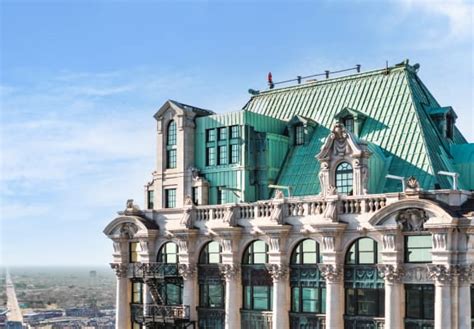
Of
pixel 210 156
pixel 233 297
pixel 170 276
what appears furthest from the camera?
pixel 210 156

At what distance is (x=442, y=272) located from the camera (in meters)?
44.8

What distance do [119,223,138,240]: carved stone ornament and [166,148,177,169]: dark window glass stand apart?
530cm

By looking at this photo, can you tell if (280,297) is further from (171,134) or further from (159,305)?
(171,134)

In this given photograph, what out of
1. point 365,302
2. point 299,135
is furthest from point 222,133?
point 365,302

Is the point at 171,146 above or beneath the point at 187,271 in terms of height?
above

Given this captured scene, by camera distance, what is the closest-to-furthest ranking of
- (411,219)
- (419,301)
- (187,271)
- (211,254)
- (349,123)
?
(411,219) < (419,301) < (349,123) < (211,254) < (187,271)

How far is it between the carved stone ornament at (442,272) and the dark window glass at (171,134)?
79.6 ft

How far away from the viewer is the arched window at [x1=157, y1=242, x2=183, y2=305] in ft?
191

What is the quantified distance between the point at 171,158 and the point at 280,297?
51.3 feet

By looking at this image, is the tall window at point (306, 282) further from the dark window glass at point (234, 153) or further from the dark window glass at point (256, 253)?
the dark window glass at point (234, 153)

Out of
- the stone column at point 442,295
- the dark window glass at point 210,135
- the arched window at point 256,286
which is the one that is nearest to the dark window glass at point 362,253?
the stone column at point 442,295

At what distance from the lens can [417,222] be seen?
46281 mm

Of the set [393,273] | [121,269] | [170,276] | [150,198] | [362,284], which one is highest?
[150,198]

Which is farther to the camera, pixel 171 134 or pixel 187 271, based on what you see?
pixel 171 134
